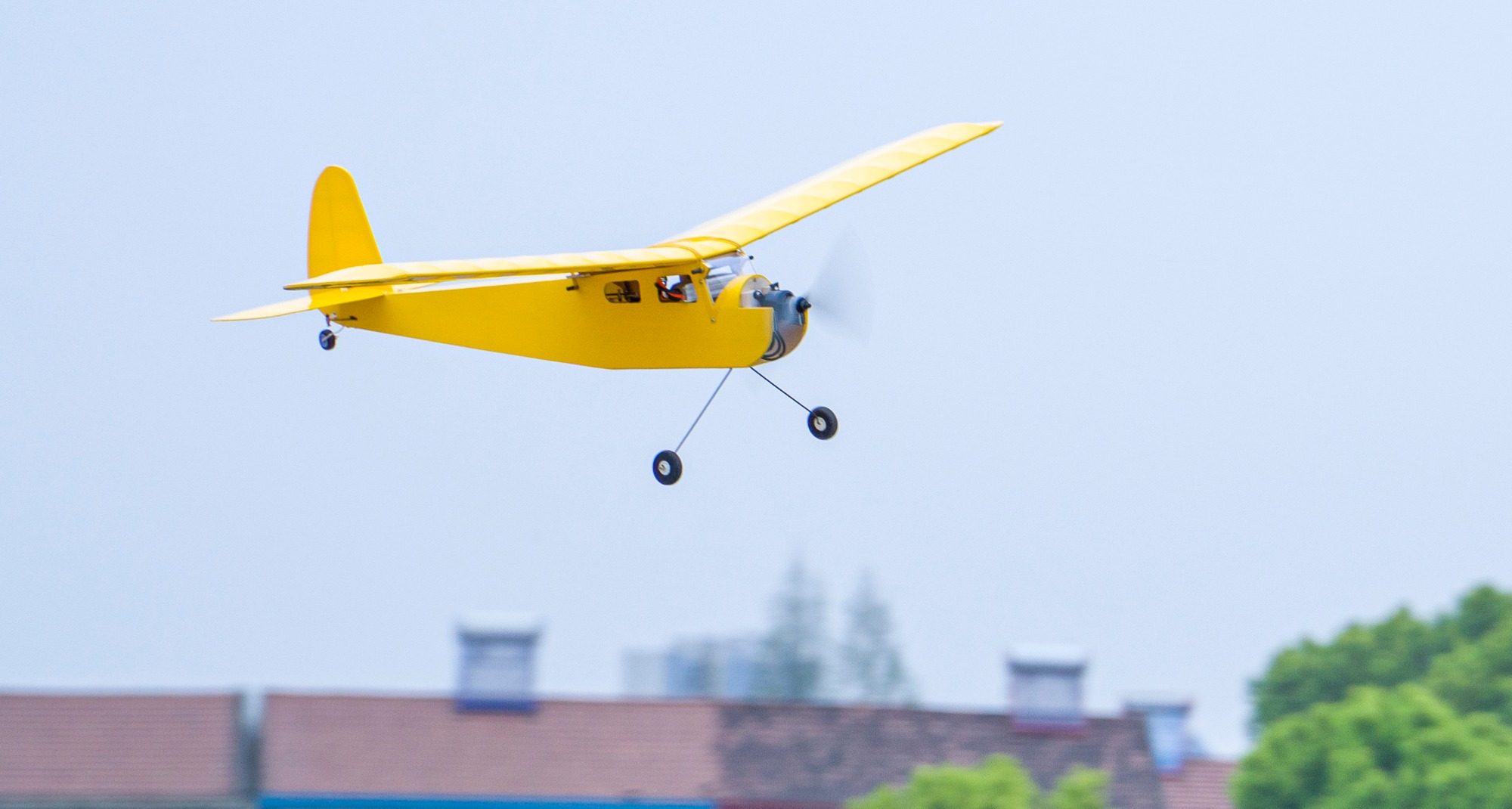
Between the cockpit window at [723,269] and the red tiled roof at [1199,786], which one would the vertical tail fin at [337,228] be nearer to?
the cockpit window at [723,269]

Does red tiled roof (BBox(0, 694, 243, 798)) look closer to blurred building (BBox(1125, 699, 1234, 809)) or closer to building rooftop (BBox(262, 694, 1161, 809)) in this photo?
building rooftop (BBox(262, 694, 1161, 809))

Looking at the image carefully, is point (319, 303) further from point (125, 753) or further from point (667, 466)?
point (125, 753)

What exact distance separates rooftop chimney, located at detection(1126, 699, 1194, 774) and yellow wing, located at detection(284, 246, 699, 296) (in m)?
34.1

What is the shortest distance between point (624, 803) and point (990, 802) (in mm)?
8482

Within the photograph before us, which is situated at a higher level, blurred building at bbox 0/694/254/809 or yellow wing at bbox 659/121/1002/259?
yellow wing at bbox 659/121/1002/259

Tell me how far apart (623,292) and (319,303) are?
354cm

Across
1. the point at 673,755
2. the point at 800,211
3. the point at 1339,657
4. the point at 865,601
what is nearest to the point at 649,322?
the point at 800,211

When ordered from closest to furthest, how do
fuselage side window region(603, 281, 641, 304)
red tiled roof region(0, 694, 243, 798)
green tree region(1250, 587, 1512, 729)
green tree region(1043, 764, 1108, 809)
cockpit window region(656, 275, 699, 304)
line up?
1. cockpit window region(656, 275, 699, 304)
2. fuselage side window region(603, 281, 641, 304)
3. green tree region(1043, 764, 1108, 809)
4. red tiled roof region(0, 694, 243, 798)
5. green tree region(1250, 587, 1512, 729)

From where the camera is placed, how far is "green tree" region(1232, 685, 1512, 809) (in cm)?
4356

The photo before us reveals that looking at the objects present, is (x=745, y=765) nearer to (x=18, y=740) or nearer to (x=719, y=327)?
(x=18, y=740)

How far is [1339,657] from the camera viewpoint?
2384 inches

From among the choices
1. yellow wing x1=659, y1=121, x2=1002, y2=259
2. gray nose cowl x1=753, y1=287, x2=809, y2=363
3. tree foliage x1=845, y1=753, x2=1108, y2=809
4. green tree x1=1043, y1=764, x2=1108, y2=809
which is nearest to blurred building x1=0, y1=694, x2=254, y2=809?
tree foliage x1=845, y1=753, x2=1108, y2=809

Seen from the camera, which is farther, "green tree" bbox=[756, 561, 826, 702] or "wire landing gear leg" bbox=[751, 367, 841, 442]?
"green tree" bbox=[756, 561, 826, 702]

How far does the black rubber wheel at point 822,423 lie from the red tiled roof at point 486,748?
25.7m
